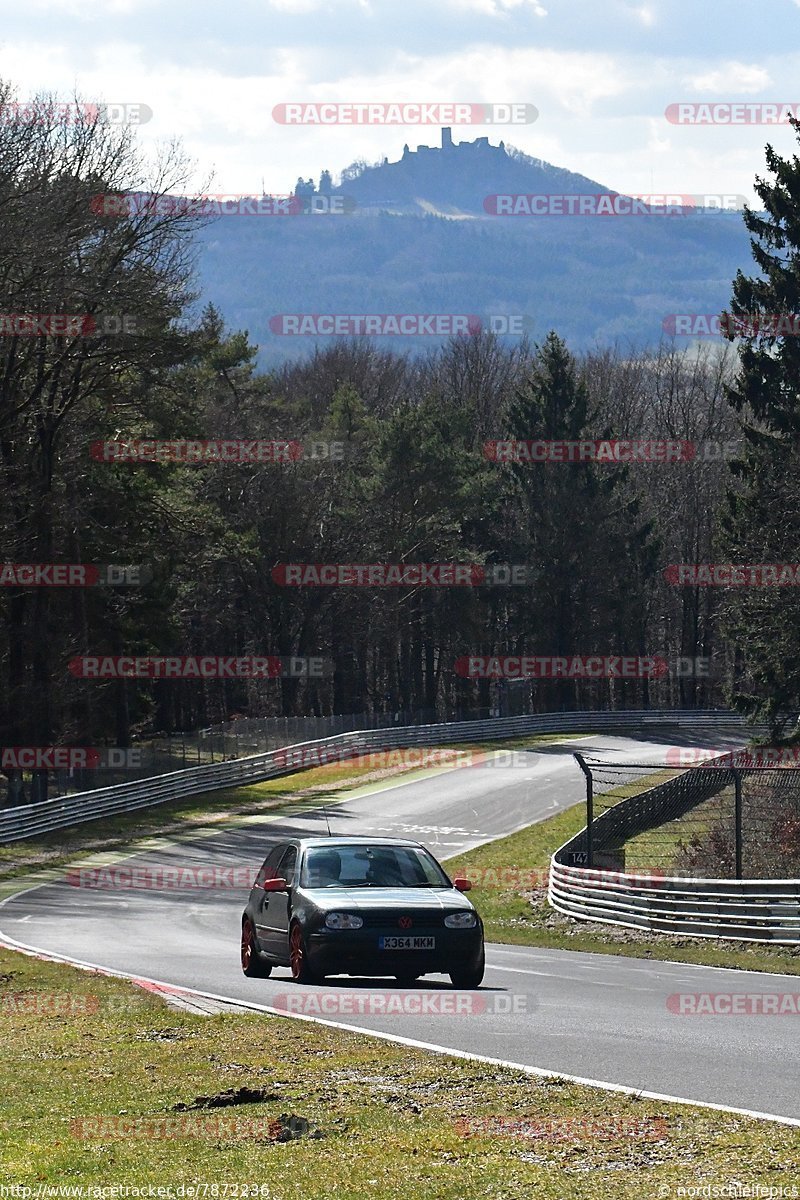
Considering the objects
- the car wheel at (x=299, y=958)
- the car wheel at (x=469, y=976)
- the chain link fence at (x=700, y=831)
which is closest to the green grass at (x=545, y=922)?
the chain link fence at (x=700, y=831)

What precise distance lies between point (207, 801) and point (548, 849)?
1551cm

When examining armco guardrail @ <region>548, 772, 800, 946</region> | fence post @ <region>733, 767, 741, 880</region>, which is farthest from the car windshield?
fence post @ <region>733, 767, 741, 880</region>

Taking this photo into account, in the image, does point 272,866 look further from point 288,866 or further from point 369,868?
point 369,868

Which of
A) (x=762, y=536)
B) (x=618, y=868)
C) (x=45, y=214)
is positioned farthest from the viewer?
(x=762, y=536)

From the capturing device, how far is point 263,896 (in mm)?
16438

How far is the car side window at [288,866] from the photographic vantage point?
15859 mm

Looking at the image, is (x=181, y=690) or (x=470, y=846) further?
(x=181, y=690)

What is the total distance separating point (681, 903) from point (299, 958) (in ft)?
35.5

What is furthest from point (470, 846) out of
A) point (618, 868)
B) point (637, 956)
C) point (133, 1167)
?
point (133, 1167)

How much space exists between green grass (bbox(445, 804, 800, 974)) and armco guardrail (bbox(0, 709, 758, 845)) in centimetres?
1229

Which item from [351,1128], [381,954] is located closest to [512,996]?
[381,954]

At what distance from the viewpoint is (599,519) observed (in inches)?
3260

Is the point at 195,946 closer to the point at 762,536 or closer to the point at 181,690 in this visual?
the point at 762,536

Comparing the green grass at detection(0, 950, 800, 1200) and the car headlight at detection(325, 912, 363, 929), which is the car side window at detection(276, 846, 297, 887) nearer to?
the car headlight at detection(325, 912, 363, 929)
